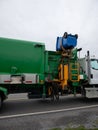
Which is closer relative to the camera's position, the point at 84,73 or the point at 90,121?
the point at 90,121

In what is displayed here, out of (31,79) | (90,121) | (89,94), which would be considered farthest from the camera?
(89,94)

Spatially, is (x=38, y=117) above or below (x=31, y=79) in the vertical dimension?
below

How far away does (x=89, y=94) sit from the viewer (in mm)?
10367

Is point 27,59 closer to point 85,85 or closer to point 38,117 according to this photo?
point 38,117

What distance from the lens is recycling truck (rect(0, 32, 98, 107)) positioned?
324 inches

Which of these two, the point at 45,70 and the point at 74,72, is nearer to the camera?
the point at 45,70

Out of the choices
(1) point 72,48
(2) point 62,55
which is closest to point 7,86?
(2) point 62,55

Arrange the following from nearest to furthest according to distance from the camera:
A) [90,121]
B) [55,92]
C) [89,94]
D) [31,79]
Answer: [90,121] → [31,79] → [55,92] → [89,94]

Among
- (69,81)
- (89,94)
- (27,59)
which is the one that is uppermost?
(27,59)

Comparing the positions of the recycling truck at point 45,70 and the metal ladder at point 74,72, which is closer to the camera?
the recycling truck at point 45,70

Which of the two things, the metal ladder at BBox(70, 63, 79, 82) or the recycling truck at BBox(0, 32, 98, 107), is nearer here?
the recycling truck at BBox(0, 32, 98, 107)

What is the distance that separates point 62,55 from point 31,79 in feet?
7.47

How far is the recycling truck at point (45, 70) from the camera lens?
822 cm

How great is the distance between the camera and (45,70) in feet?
30.1
